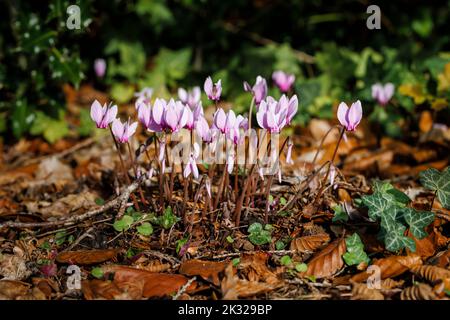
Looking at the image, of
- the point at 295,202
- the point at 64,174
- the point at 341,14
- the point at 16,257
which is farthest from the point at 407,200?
the point at 341,14

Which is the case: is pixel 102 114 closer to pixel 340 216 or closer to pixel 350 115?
pixel 350 115

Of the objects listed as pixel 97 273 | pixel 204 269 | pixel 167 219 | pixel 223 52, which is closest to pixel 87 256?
pixel 97 273

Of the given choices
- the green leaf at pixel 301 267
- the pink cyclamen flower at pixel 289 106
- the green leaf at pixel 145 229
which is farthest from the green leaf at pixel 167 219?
the pink cyclamen flower at pixel 289 106

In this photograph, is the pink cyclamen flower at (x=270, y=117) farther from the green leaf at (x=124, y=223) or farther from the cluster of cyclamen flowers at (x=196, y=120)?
the green leaf at (x=124, y=223)
